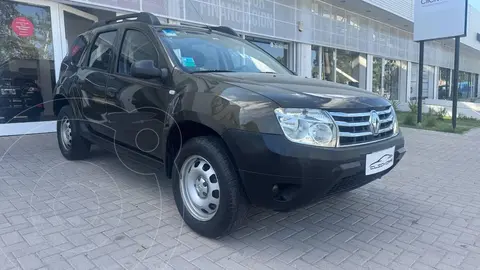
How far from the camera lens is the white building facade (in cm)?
733

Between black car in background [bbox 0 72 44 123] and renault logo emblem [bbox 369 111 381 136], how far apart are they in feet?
23.8

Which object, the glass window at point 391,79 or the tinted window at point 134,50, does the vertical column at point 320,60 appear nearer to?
the glass window at point 391,79

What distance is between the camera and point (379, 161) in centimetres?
284

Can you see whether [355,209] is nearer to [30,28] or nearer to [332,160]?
[332,160]

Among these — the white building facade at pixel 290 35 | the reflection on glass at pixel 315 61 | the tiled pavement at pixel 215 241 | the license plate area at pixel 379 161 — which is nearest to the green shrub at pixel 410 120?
the white building facade at pixel 290 35

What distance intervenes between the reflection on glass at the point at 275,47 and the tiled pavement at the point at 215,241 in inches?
325

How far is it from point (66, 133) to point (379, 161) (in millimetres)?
4332

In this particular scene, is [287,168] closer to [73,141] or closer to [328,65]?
[73,141]

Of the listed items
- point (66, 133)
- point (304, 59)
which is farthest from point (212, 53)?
point (304, 59)

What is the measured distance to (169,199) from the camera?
3773 millimetres

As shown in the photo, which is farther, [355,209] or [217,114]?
[355,209]

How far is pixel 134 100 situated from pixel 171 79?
0.59 meters

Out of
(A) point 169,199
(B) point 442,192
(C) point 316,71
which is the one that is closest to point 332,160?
(A) point 169,199

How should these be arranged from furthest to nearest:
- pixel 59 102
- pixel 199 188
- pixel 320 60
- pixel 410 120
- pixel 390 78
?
1. pixel 390 78
2. pixel 320 60
3. pixel 410 120
4. pixel 59 102
5. pixel 199 188
